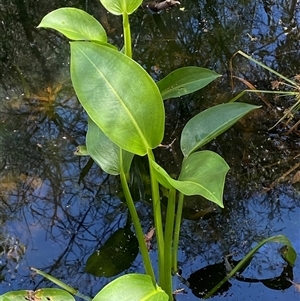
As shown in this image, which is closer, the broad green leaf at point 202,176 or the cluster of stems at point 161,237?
the broad green leaf at point 202,176

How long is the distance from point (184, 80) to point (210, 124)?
0.87 feet

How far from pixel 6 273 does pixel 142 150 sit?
0.44m

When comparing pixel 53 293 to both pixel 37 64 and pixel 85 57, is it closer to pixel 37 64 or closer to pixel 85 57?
pixel 85 57

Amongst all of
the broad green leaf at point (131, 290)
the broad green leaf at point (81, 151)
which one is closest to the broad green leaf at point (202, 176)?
the broad green leaf at point (131, 290)

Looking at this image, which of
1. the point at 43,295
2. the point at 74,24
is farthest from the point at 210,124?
the point at 43,295

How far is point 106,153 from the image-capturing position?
1065 mm

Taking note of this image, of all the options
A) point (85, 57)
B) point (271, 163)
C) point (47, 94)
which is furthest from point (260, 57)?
point (85, 57)

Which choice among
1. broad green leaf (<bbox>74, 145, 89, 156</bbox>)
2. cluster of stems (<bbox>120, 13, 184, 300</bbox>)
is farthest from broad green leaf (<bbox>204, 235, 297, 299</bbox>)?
broad green leaf (<bbox>74, 145, 89, 156</bbox>)

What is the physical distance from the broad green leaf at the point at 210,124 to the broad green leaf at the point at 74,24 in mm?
253

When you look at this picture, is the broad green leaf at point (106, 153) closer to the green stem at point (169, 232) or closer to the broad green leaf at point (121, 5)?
→ the green stem at point (169, 232)

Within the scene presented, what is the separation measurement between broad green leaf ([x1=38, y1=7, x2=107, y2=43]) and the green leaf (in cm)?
43

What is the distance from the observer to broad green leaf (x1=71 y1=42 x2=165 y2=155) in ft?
2.81

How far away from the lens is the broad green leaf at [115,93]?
86 centimetres

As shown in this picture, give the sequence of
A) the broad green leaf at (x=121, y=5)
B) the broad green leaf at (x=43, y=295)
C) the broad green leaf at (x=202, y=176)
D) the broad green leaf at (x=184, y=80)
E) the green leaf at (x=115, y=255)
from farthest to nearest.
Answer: the broad green leaf at (x=184, y=80), the green leaf at (x=115, y=255), the broad green leaf at (x=121, y=5), the broad green leaf at (x=43, y=295), the broad green leaf at (x=202, y=176)
